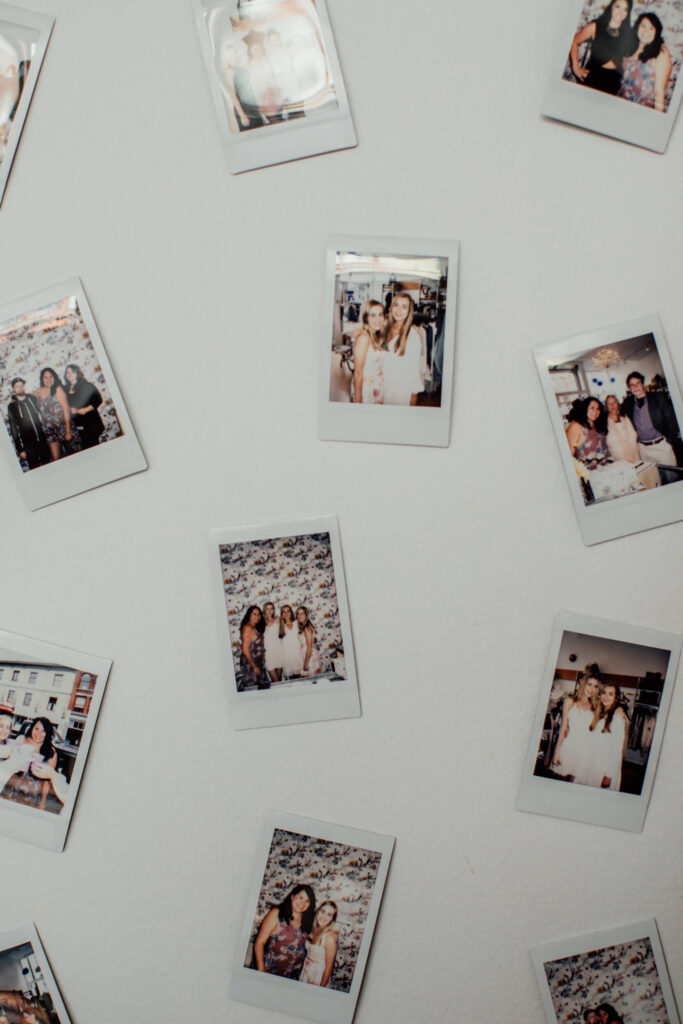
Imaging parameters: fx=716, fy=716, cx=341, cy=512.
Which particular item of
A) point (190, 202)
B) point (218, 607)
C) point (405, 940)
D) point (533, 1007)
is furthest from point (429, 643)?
point (190, 202)

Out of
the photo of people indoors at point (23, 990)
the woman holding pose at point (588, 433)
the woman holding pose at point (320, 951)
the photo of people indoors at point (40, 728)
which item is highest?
the woman holding pose at point (588, 433)

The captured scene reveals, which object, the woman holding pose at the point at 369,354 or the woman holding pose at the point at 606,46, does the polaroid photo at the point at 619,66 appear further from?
the woman holding pose at the point at 369,354

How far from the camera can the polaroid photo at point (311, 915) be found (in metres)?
0.88

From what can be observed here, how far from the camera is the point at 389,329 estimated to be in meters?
0.86

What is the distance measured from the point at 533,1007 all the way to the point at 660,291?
2.94ft

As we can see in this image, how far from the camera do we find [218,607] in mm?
881

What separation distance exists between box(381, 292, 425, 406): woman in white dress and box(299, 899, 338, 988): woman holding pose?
2.07 feet

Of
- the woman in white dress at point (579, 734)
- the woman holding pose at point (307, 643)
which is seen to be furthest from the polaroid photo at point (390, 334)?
the woman in white dress at point (579, 734)

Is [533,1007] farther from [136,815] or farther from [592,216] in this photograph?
[592,216]

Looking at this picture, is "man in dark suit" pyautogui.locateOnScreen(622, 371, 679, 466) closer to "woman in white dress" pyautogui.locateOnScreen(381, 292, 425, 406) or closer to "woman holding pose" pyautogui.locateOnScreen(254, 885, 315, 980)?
"woman in white dress" pyautogui.locateOnScreen(381, 292, 425, 406)

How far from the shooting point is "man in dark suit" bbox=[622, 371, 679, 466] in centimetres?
86

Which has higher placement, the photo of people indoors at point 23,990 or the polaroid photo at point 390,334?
the polaroid photo at point 390,334

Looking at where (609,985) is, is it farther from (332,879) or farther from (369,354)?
(369,354)

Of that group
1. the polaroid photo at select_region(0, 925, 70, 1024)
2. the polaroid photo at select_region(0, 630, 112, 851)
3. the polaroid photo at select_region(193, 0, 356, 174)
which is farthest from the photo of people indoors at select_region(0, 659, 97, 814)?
the polaroid photo at select_region(193, 0, 356, 174)
